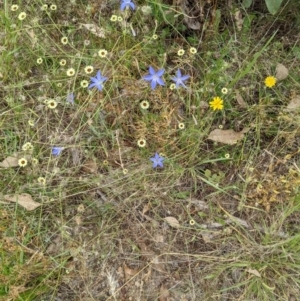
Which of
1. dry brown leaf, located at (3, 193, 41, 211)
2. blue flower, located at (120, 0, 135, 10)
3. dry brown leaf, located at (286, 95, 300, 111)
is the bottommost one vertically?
dry brown leaf, located at (3, 193, 41, 211)

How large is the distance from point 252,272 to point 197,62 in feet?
2.89

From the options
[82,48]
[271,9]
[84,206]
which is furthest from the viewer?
[82,48]

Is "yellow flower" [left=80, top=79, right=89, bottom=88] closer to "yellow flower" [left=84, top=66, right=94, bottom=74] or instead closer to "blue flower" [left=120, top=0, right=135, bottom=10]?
"yellow flower" [left=84, top=66, right=94, bottom=74]

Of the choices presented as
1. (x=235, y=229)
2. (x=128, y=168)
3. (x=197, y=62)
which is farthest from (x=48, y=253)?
(x=197, y=62)

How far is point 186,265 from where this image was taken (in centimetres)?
187

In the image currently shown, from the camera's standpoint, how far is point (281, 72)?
6.63ft

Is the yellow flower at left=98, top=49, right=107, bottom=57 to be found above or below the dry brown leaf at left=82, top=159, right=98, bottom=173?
above

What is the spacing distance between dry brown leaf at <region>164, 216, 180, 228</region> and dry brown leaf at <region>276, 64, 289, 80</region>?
0.73 m

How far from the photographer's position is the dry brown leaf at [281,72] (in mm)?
2018

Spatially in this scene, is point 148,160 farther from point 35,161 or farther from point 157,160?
point 35,161

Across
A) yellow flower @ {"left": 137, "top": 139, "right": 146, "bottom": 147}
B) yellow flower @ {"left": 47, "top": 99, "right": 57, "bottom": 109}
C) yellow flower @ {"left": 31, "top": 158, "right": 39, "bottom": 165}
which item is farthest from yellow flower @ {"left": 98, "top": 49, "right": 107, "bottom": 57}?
yellow flower @ {"left": 31, "top": 158, "right": 39, "bottom": 165}

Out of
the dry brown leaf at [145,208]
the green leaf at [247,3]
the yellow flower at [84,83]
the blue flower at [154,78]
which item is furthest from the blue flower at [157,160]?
the green leaf at [247,3]

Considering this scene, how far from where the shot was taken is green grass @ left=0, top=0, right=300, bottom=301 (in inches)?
73.1

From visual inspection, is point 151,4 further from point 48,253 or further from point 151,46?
point 48,253
